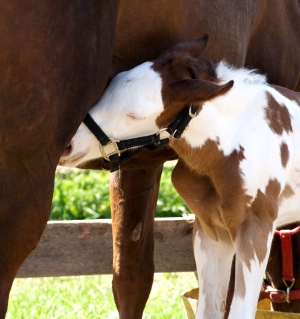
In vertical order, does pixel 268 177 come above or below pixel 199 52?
below

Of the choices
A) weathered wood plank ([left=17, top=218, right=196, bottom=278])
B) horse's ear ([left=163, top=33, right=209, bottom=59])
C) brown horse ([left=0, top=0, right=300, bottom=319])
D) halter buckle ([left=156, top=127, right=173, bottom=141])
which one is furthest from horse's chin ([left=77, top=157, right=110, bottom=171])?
weathered wood plank ([left=17, top=218, right=196, bottom=278])

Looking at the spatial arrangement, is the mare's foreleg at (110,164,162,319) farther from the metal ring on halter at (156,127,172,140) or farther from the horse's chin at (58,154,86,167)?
the horse's chin at (58,154,86,167)

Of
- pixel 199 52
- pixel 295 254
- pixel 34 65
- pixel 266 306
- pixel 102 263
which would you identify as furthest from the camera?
pixel 102 263

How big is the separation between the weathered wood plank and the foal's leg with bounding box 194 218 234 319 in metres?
1.37

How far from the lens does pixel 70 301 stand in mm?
4758

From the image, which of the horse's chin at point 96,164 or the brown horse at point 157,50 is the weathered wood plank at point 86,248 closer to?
the brown horse at point 157,50

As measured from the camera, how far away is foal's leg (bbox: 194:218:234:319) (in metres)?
3.18

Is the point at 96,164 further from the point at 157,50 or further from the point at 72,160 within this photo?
the point at 157,50

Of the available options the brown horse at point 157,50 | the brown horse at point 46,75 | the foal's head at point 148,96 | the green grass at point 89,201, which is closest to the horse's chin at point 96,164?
the brown horse at point 157,50

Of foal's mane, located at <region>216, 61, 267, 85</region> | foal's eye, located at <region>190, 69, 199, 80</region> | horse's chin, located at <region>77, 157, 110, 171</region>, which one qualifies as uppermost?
foal's eye, located at <region>190, 69, 199, 80</region>

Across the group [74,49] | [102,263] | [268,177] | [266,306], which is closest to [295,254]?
[266,306]

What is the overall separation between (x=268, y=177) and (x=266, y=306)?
1.40 meters

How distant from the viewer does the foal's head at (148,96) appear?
8.84 feet

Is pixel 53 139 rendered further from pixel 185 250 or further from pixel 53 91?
pixel 185 250
